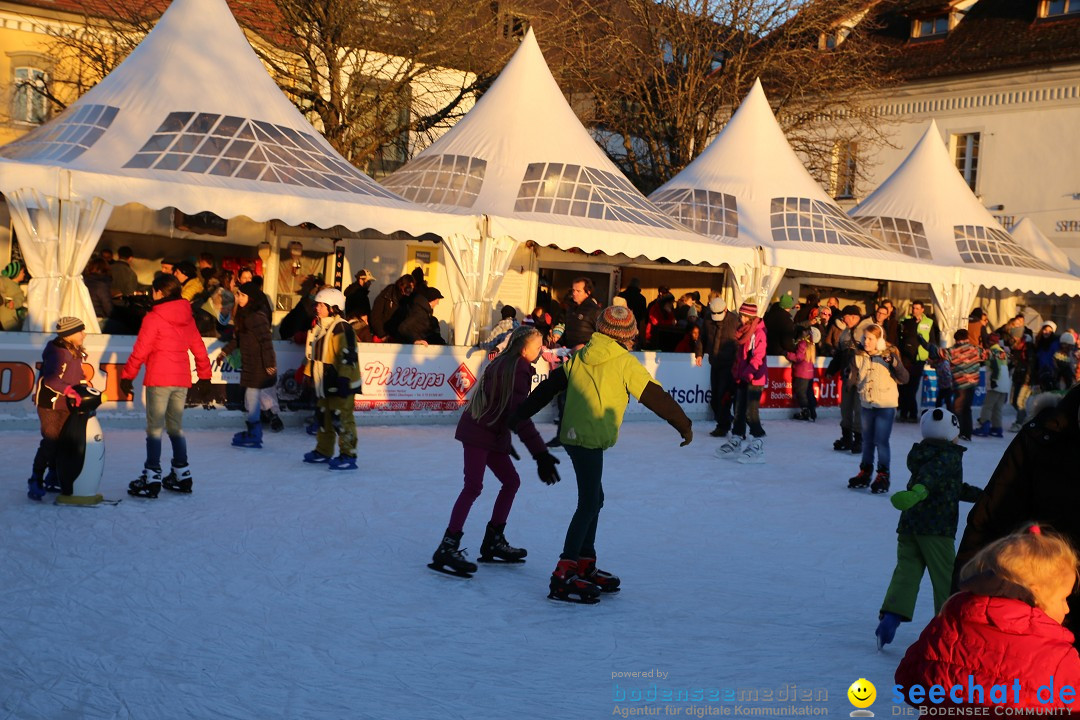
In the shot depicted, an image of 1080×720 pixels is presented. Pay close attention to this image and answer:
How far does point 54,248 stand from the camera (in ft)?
37.3

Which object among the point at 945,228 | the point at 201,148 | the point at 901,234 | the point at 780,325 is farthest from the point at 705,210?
the point at 201,148

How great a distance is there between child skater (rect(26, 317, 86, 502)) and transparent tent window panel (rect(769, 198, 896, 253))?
41.6ft

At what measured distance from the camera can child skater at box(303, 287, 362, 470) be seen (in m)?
9.27

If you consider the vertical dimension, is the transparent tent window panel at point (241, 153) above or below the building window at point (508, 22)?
below

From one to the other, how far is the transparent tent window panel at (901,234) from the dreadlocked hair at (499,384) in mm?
14801

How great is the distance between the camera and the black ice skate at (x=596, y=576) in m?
6.05

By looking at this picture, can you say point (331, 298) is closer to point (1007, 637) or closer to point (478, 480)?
point (478, 480)

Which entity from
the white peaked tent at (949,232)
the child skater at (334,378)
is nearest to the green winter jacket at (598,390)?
the child skater at (334,378)

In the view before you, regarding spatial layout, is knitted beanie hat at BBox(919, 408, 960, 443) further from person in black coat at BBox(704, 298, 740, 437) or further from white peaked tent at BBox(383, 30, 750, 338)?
white peaked tent at BBox(383, 30, 750, 338)

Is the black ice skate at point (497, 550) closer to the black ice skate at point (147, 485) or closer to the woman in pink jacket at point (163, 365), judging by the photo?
the woman in pink jacket at point (163, 365)

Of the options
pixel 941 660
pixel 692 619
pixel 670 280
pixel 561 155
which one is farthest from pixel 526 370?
pixel 670 280

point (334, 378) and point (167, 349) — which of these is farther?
point (334, 378)

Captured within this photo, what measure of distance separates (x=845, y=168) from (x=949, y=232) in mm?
10453

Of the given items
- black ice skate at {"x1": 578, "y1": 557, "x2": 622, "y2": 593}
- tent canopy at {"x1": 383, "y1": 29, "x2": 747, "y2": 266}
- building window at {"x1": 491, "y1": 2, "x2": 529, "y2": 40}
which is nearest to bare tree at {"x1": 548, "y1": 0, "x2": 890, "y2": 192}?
building window at {"x1": 491, "y1": 2, "x2": 529, "y2": 40}
